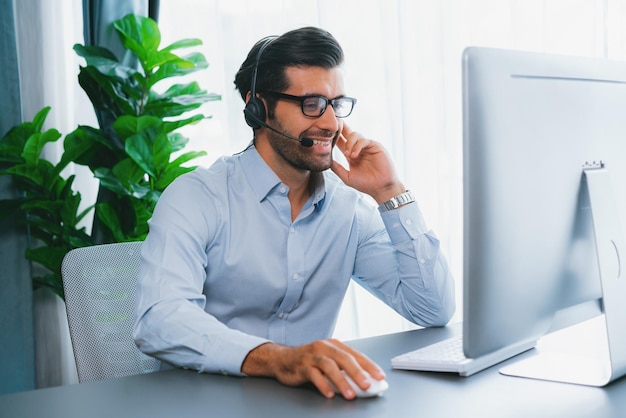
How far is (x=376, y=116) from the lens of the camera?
3287 millimetres

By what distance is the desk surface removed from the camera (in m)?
1.02

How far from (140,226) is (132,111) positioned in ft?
1.39

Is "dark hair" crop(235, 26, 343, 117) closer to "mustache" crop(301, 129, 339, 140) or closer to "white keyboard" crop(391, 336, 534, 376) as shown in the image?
"mustache" crop(301, 129, 339, 140)

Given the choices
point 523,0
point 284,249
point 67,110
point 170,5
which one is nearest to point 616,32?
point 523,0

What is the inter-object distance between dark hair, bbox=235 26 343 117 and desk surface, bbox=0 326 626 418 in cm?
78

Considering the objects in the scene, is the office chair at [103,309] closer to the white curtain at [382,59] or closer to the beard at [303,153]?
the beard at [303,153]

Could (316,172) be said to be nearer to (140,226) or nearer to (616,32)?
(140,226)

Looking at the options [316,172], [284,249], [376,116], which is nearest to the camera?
[284,249]

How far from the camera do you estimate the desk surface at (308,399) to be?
1.02m

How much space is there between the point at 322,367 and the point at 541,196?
1.28 feet

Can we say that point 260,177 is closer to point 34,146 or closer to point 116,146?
point 116,146

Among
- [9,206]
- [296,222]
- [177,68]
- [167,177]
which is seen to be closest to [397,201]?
[296,222]

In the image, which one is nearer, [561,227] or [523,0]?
[561,227]

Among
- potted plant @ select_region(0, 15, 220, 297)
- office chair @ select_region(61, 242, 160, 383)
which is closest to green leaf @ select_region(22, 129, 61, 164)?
potted plant @ select_region(0, 15, 220, 297)
